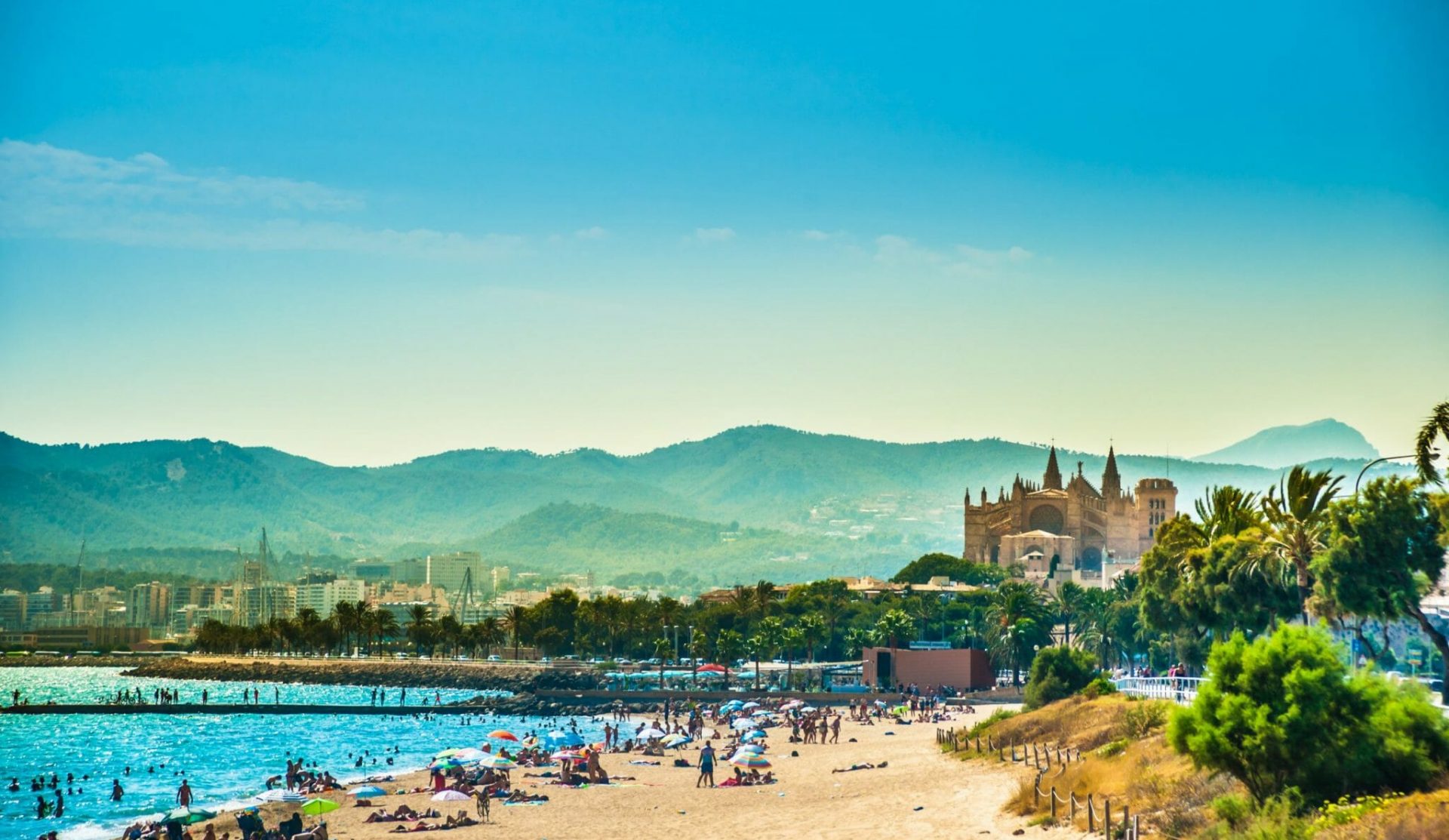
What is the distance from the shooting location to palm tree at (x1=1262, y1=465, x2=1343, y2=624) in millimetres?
39875

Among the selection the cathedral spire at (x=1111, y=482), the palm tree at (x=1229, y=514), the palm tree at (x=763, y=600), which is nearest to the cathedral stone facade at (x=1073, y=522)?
the cathedral spire at (x=1111, y=482)

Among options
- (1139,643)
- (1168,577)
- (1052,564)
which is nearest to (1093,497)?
(1052,564)

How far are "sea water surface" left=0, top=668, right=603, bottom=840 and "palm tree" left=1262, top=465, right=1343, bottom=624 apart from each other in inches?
1324

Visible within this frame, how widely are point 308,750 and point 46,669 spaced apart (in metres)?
137

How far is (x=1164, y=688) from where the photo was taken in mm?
39812

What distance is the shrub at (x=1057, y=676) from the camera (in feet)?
168

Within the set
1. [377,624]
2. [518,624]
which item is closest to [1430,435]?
[518,624]

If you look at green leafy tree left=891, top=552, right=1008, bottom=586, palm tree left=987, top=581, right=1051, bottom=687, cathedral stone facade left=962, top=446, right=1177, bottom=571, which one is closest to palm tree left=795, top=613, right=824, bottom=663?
palm tree left=987, top=581, right=1051, bottom=687

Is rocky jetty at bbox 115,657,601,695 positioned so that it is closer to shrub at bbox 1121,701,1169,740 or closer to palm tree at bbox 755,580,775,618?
palm tree at bbox 755,580,775,618

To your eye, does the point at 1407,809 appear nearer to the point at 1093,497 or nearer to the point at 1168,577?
the point at 1168,577

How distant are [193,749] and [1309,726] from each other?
68702 millimetres

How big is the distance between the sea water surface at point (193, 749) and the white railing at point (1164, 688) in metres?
29.0

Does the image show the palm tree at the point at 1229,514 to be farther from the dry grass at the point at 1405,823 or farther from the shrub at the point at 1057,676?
the dry grass at the point at 1405,823

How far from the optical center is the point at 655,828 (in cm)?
3584
